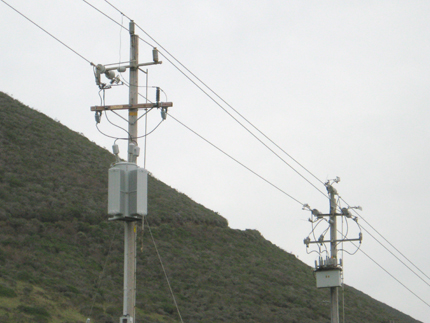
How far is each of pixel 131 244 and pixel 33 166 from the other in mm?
32115

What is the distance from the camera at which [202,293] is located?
116 ft

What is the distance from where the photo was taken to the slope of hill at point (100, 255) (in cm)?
2731

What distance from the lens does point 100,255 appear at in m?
35.1

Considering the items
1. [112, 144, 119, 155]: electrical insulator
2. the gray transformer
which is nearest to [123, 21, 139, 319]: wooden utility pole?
[112, 144, 119, 155]: electrical insulator

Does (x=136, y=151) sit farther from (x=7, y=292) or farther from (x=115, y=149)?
(x=7, y=292)

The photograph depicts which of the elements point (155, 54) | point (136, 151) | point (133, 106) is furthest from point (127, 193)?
point (155, 54)

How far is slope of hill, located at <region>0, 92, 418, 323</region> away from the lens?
2731 centimetres

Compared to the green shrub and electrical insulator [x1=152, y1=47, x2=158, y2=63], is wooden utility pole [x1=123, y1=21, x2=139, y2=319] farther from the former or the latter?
the green shrub

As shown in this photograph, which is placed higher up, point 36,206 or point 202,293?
point 36,206

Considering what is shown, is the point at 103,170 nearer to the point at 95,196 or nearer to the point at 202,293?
the point at 95,196

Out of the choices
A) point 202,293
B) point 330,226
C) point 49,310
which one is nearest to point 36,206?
point 202,293

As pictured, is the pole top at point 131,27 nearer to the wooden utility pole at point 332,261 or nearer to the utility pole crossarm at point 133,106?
the utility pole crossarm at point 133,106

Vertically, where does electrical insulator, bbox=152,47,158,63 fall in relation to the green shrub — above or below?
above

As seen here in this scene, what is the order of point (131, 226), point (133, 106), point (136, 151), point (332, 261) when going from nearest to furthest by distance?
1. point (131, 226)
2. point (136, 151)
3. point (133, 106)
4. point (332, 261)
